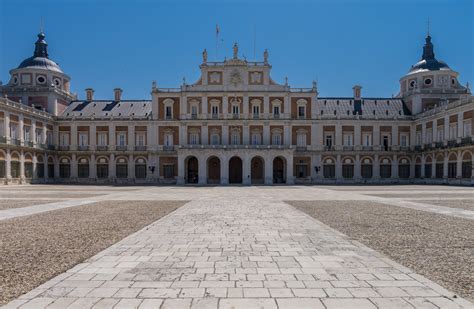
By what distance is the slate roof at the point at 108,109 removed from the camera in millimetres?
53250

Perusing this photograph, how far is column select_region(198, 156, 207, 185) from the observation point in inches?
1844

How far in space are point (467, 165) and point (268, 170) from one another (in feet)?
72.4

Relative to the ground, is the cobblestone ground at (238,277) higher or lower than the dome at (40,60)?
lower

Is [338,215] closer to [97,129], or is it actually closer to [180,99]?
[180,99]

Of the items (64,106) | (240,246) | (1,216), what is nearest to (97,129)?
(64,106)

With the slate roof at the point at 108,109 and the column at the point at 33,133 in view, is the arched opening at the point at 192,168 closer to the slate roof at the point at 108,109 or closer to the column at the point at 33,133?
the slate roof at the point at 108,109

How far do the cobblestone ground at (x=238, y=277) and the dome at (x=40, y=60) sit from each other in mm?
52483

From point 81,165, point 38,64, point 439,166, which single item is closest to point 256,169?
point 439,166

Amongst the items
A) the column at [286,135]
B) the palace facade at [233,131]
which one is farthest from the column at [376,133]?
the column at [286,135]

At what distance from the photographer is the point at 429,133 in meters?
47.7

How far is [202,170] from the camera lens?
4684 centimetres

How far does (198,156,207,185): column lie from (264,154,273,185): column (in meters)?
7.81

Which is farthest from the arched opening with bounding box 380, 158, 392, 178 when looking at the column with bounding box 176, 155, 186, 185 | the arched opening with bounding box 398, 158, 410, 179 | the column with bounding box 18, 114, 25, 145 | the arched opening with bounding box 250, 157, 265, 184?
the column with bounding box 18, 114, 25, 145

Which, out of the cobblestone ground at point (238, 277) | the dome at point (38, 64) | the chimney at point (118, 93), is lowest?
the cobblestone ground at point (238, 277)
